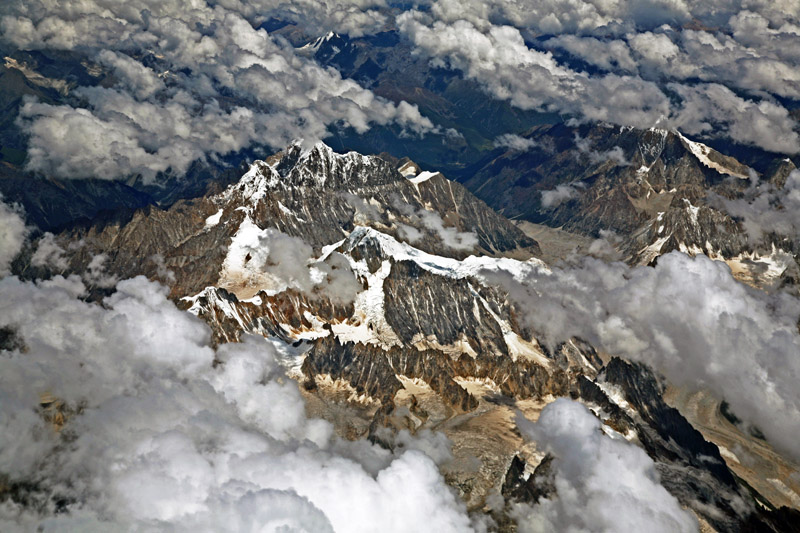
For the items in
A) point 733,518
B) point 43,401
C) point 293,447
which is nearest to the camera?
Answer: point 43,401

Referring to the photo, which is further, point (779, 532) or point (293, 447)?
point (293, 447)

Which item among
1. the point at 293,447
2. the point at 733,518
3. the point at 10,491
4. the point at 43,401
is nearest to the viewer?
the point at 10,491

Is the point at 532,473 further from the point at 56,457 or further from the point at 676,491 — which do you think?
the point at 56,457

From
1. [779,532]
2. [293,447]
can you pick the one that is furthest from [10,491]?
[779,532]

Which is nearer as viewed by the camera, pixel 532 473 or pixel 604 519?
pixel 604 519

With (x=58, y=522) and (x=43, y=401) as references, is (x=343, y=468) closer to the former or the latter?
(x=58, y=522)

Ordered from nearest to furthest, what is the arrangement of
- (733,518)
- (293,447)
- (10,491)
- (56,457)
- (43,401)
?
(10,491) < (56,457) < (43,401) < (733,518) < (293,447)

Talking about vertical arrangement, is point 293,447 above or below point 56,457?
below

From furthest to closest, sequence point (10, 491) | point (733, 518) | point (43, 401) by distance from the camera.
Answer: point (733, 518), point (43, 401), point (10, 491)

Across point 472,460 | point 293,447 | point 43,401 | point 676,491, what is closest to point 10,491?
point 43,401
